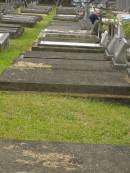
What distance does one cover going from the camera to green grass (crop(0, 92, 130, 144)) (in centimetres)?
629

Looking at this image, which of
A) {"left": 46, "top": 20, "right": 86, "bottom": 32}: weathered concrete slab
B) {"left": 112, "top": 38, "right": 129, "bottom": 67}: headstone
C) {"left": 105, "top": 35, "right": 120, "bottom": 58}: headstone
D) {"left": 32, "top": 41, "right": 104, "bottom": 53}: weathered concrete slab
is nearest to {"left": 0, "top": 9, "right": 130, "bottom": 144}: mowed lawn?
{"left": 112, "top": 38, "right": 129, "bottom": 67}: headstone

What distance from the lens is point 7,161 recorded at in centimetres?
427

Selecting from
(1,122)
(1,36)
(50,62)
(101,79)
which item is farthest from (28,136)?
(1,36)

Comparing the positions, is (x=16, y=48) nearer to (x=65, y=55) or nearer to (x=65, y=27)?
(x=65, y=55)

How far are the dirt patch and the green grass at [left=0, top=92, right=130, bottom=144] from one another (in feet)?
5.27

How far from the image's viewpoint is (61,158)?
4406 mm

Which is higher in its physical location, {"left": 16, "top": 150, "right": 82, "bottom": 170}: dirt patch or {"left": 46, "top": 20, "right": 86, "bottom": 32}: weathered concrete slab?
{"left": 16, "top": 150, "right": 82, "bottom": 170}: dirt patch

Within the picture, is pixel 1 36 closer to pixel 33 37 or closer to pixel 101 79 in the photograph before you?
pixel 33 37

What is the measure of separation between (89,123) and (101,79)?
2.44m

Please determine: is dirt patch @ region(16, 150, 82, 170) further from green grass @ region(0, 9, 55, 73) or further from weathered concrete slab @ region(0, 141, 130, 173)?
green grass @ region(0, 9, 55, 73)

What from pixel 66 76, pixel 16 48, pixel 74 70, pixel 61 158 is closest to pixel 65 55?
pixel 74 70

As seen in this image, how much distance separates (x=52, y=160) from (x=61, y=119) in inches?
108

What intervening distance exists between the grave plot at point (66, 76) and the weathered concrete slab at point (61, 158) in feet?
12.5

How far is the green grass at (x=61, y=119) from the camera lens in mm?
6293
